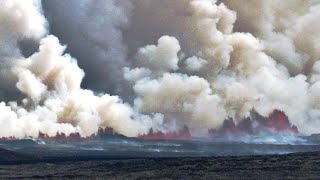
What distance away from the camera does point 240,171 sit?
15200cm

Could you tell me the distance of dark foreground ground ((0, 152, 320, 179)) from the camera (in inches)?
5625

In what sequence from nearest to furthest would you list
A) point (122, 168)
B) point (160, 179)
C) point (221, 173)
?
point (160, 179), point (221, 173), point (122, 168)

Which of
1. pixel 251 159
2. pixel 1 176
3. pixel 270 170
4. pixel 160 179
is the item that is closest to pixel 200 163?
pixel 251 159

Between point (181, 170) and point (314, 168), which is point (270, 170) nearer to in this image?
point (314, 168)

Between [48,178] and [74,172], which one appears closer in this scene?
[48,178]

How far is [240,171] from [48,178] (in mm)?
49009

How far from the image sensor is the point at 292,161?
7003 inches

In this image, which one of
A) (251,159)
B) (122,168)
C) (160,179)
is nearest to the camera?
(160,179)

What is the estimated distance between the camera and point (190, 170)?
15788 centimetres

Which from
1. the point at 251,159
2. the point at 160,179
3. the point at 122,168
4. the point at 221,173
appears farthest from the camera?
the point at 251,159

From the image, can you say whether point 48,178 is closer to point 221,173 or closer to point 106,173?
point 106,173

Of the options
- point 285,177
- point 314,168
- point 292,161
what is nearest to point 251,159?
point 292,161

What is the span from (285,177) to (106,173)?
47.3 metres

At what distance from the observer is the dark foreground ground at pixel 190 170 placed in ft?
469
